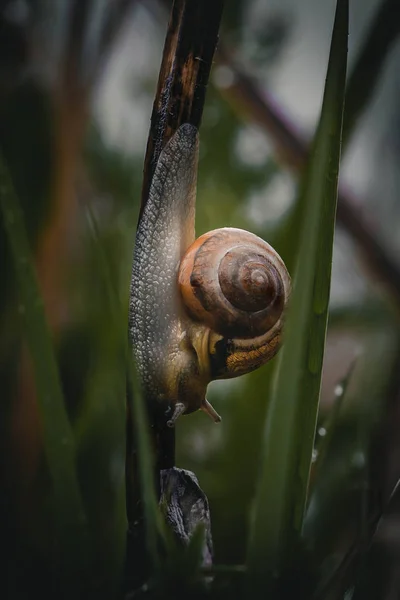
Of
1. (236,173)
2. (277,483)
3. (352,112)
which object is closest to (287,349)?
(277,483)

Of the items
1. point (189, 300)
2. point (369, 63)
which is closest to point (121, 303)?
point (189, 300)

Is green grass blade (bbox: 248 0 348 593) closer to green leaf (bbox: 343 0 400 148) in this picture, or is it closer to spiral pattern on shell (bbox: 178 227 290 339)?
spiral pattern on shell (bbox: 178 227 290 339)

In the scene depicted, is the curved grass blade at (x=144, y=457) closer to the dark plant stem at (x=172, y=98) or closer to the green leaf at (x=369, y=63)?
the dark plant stem at (x=172, y=98)

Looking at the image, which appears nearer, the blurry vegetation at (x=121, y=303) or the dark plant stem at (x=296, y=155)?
the blurry vegetation at (x=121, y=303)

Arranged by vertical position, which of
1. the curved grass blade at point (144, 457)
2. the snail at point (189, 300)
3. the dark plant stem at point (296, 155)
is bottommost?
the curved grass blade at point (144, 457)

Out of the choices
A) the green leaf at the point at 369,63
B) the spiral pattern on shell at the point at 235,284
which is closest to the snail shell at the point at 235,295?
the spiral pattern on shell at the point at 235,284

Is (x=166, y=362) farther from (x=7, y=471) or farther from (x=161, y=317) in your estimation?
(x=7, y=471)

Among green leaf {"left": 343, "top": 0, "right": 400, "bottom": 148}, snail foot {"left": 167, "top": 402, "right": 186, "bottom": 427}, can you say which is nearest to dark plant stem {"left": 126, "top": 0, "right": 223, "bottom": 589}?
snail foot {"left": 167, "top": 402, "right": 186, "bottom": 427}
